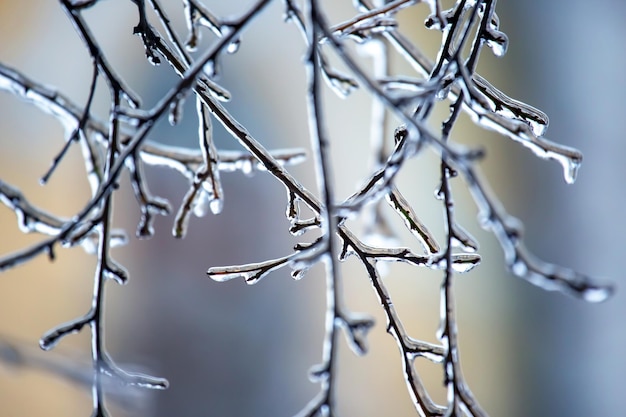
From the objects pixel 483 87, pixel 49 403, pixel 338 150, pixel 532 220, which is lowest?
pixel 49 403

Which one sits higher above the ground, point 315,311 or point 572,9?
point 572,9

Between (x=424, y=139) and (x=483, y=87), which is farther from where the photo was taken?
(x=483, y=87)

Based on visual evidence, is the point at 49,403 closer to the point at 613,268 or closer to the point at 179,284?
the point at 179,284

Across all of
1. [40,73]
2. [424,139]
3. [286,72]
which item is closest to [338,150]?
[286,72]

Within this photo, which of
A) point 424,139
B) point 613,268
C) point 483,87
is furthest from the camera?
point 613,268

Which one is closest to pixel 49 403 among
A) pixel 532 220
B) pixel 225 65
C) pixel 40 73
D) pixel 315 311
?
pixel 315 311

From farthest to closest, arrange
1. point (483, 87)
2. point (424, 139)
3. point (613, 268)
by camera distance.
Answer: point (613, 268) → point (483, 87) → point (424, 139)
